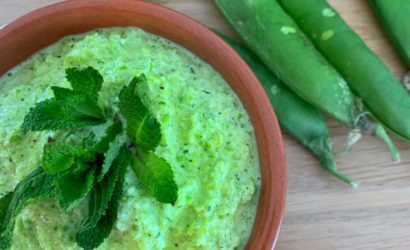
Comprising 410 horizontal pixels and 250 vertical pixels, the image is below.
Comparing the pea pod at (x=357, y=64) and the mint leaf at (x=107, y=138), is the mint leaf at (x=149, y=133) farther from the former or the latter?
the pea pod at (x=357, y=64)

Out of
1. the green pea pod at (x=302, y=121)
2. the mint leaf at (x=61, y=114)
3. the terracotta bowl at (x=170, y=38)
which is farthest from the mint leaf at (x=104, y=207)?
the green pea pod at (x=302, y=121)

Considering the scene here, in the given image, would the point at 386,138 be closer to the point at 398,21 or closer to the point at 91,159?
the point at 398,21

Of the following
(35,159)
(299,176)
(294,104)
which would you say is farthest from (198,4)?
(35,159)

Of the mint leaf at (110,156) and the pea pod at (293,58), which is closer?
the mint leaf at (110,156)

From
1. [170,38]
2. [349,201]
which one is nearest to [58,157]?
[170,38]

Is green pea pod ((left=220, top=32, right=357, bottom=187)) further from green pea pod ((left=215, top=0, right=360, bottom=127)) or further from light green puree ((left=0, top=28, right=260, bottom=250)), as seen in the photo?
light green puree ((left=0, top=28, right=260, bottom=250))

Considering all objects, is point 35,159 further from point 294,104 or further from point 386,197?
point 386,197

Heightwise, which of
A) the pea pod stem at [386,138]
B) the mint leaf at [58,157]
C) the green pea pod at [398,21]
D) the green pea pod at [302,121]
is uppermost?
the mint leaf at [58,157]

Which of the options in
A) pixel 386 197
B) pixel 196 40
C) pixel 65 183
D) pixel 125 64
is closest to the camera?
pixel 65 183
